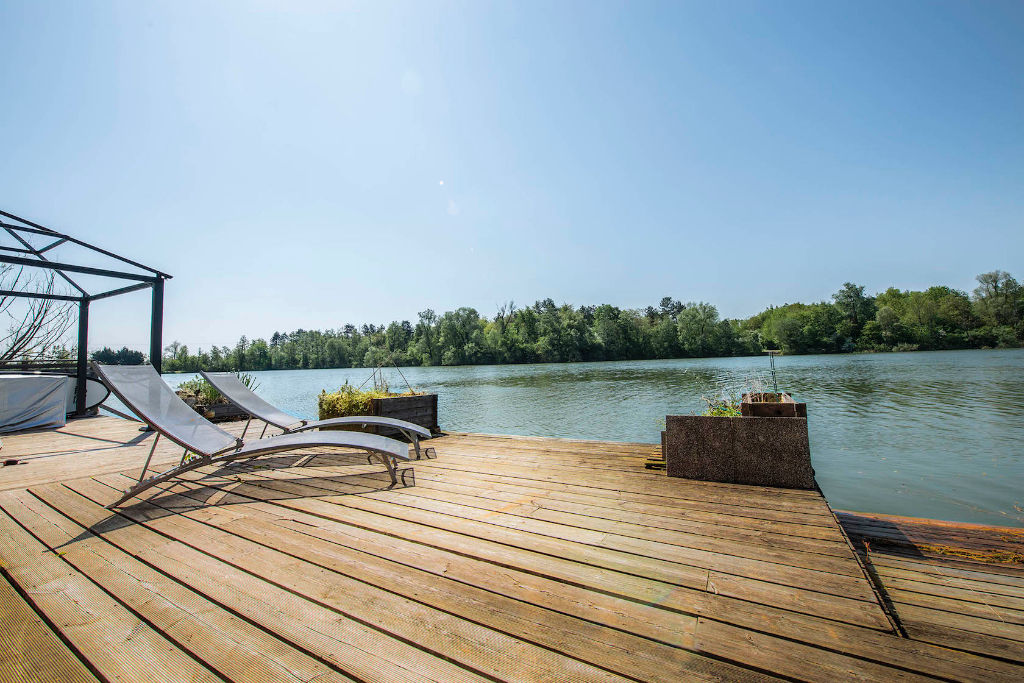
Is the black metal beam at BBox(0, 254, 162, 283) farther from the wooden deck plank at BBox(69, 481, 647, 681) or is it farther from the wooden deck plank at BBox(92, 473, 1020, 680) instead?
the wooden deck plank at BBox(92, 473, 1020, 680)

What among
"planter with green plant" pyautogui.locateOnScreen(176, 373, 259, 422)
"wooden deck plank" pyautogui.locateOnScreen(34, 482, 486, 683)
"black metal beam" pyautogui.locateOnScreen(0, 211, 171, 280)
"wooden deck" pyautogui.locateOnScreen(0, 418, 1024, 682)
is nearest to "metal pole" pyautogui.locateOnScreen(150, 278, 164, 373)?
"black metal beam" pyautogui.locateOnScreen(0, 211, 171, 280)

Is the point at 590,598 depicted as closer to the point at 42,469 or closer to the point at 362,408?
the point at 362,408

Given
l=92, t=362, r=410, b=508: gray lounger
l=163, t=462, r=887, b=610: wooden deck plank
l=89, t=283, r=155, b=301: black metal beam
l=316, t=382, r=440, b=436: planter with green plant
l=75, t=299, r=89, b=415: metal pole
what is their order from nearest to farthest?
l=163, t=462, r=887, b=610: wooden deck plank, l=92, t=362, r=410, b=508: gray lounger, l=316, t=382, r=440, b=436: planter with green plant, l=89, t=283, r=155, b=301: black metal beam, l=75, t=299, r=89, b=415: metal pole

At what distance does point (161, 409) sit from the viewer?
3.70 metres

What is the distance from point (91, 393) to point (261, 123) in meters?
6.28

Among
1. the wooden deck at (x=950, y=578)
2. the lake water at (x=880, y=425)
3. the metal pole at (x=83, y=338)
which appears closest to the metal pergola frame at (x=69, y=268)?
the metal pole at (x=83, y=338)

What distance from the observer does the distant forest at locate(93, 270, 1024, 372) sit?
4944 centimetres

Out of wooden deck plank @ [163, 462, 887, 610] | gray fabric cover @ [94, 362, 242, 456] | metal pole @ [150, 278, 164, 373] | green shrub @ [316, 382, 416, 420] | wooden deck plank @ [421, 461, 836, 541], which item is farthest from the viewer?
metal pole @ [150, 278, 164, 373]

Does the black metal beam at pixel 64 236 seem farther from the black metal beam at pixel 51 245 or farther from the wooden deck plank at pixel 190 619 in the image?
the wooden deck plank at pixel 190 619

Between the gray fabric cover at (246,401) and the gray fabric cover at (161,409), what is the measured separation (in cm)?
100

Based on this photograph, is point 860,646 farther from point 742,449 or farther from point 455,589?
point 742,449

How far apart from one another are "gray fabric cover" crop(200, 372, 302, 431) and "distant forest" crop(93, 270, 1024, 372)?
45098 mm

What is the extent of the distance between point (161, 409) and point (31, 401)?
5.36 meters

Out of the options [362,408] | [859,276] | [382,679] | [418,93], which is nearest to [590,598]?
[382,679]
